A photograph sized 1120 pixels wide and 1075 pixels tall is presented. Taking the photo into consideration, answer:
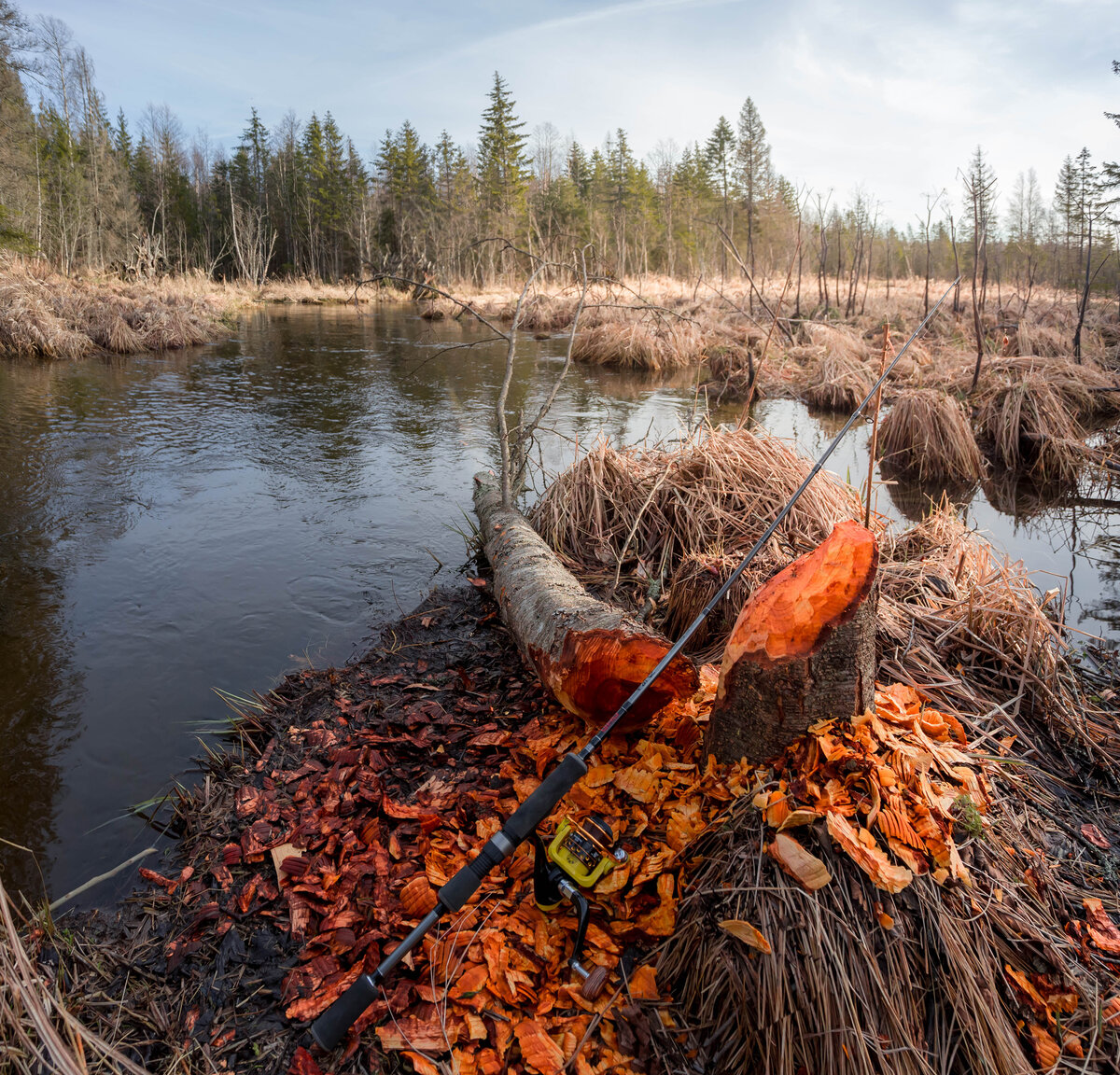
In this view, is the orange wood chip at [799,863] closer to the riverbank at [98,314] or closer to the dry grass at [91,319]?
the riverbank at [98,314]

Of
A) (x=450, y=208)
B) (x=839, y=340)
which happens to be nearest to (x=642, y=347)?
(x=839, y=340)

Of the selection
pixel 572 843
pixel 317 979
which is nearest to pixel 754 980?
pixel 572 843

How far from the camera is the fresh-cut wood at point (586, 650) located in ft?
8.44

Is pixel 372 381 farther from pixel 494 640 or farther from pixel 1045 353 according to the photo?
pixel 1045 353

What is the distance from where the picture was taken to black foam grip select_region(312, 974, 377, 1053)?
5.52 ft

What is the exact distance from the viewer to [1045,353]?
12.4 meters

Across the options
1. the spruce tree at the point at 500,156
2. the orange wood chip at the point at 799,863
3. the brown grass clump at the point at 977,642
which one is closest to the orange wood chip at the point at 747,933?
the orange wood chip at the point at 799,863

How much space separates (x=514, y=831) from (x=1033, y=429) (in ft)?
30.0

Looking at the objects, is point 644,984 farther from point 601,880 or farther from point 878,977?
point 878,977

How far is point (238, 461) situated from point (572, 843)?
24.0 ft

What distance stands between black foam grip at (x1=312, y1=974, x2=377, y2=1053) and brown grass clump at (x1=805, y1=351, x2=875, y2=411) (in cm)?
1183

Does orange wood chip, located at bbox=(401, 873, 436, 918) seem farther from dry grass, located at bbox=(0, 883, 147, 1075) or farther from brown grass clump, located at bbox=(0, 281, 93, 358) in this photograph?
brown grass clump, located at bbox=(0, 281, 93, 358)

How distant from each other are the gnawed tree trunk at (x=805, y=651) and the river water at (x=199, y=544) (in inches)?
97.5

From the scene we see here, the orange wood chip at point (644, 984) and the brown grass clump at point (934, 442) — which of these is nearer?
the orange wood chip at point (644, 984)
